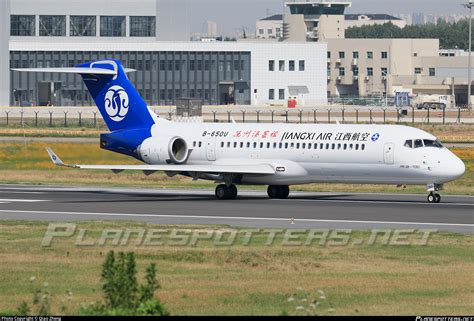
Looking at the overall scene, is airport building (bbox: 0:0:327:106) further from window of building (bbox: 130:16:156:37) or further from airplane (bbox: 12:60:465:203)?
airplane (bbox: 12:60:465:203)

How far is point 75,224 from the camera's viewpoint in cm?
3909

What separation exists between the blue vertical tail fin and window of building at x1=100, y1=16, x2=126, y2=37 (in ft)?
286

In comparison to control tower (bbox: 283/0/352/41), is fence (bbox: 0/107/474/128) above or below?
below

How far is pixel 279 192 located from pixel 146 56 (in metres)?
92.3

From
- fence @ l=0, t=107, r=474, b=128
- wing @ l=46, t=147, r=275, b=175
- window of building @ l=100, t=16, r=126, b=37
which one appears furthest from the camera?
window of building @ l=100, t=16, r=126, b=37

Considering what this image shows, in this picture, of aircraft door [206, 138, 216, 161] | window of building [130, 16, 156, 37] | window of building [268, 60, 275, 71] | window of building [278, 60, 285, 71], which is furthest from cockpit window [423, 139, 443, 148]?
window of building [278, 60, 285, 71]

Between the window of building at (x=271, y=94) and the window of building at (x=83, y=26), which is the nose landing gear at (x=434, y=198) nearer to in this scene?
the window of building at (x=83, y=26)

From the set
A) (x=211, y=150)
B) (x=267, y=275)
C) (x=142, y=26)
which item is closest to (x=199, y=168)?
(x=211, y=150)

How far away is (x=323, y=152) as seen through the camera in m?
48.0

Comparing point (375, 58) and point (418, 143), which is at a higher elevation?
point (375, 58)

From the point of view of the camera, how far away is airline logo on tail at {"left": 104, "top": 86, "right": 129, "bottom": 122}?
52.6 meters

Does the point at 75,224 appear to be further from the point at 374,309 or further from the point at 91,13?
the point at 91,13

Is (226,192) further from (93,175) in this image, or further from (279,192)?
(93,175)

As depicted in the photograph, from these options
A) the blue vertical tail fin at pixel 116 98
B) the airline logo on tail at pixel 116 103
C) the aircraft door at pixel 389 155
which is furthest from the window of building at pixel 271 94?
the aircraft door at pixel 389 155
